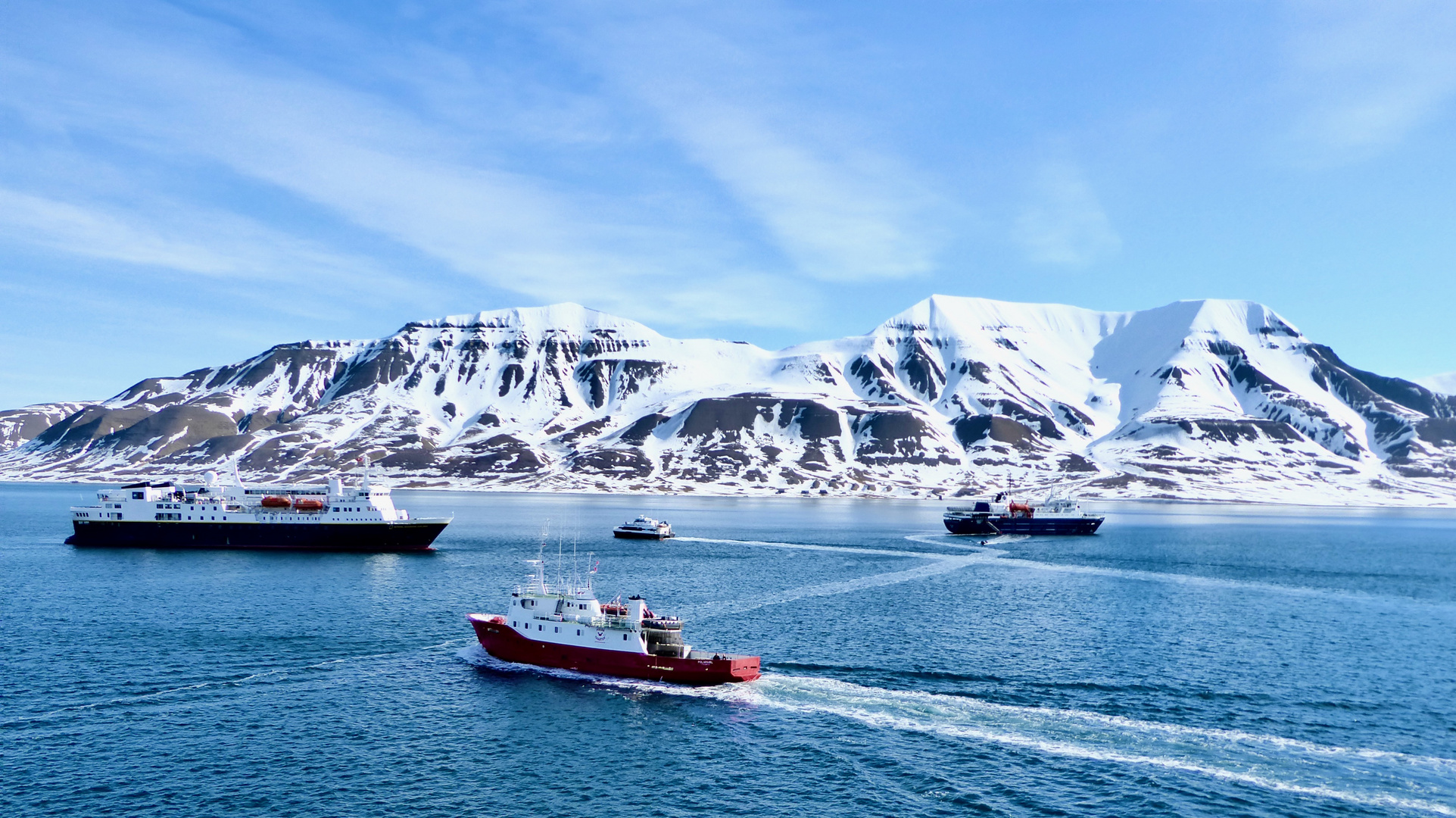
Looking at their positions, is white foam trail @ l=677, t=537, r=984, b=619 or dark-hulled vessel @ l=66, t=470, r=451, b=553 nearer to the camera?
white foam trail @ l=677, t=537, r=984, b=619

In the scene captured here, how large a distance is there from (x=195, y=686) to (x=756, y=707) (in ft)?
131

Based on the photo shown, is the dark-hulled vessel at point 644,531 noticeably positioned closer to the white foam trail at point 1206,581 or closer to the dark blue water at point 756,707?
the white foam trail at point 1206,581

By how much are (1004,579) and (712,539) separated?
7501cm

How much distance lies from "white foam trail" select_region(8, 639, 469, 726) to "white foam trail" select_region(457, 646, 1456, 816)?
21257mm

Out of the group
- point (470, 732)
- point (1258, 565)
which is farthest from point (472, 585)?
point (1258, 565)

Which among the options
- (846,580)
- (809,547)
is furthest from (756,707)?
(809,547)

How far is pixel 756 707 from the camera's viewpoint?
6075 cm

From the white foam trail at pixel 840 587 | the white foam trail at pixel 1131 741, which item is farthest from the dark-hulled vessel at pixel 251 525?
the white foam trail at pixel 1131 741

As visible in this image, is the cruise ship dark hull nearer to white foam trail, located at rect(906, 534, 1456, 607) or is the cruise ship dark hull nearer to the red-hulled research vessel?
the red-hulled research vessel

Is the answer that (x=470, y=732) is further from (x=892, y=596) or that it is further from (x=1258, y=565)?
(x=1258, y=565)

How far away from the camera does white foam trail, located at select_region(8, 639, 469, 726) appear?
5559 centimetres

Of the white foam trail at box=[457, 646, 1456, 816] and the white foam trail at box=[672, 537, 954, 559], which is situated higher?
the white foam trail at box=[672, 537, 954, 559]

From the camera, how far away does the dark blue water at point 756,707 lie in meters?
45.9

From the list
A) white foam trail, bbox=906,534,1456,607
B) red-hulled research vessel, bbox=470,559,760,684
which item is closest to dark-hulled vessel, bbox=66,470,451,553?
red-hulled research vessel, bbox=470,559,760,684
